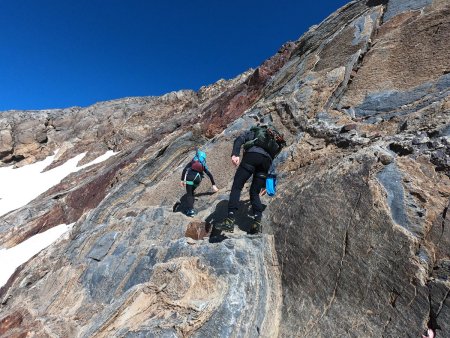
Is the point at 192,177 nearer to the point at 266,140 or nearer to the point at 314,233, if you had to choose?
the point at 266,140

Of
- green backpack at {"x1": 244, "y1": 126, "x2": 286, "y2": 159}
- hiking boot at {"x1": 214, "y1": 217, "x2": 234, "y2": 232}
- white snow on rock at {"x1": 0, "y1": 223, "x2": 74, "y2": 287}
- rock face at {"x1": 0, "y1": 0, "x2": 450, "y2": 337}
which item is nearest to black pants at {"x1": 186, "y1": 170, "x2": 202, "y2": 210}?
rock face at {"x1": 0, "y1": 0, "x2": 450, "y2": 337}

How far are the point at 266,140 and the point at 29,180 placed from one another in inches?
1536

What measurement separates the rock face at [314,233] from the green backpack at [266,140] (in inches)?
45.6

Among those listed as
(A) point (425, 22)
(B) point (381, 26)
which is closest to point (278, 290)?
(A) point (425, 22)

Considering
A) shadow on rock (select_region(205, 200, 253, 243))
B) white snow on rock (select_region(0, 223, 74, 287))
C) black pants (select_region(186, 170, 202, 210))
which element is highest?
black pants (select_region(186, 170, 202, 210))

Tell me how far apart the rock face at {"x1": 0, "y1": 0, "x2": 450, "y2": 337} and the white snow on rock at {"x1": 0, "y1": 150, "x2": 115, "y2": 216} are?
19779mm

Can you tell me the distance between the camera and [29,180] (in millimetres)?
38500

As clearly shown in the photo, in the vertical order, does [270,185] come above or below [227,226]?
above

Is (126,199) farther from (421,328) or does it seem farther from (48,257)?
(421,328)

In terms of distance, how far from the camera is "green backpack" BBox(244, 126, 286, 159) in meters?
7.92

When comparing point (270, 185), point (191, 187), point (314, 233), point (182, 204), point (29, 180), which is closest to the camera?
point (314, 233)

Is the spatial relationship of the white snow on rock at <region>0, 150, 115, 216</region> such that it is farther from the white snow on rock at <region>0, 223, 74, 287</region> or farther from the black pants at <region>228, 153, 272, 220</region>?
the black pants at <region>228, 153, 272, 220</region>

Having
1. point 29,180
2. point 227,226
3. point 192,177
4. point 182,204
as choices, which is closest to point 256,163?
point 227,226

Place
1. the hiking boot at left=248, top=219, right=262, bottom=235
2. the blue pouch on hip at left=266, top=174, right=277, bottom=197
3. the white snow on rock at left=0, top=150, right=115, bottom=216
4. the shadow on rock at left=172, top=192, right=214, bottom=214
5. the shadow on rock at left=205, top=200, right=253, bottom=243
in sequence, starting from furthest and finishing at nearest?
the white snow on rock at left=0, top=150, right=115, bottom=216
the shadow on rock at left=172, top=192, right=214, bottom=214
the shadow on rock at left=205, top=200, right=253, bottom=243
the hiking boot at left=248, top=219, right=262, bottom=235
the blue pouch on hip at left=266, top=174, right=277, bottom=197
